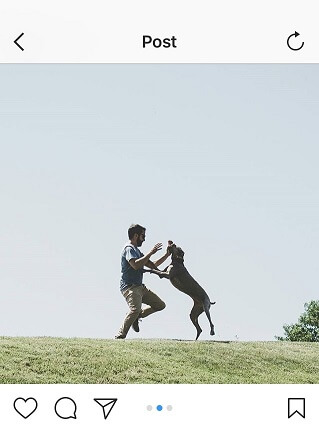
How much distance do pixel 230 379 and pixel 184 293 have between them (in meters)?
1.95

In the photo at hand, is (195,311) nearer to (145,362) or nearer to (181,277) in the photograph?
(181,277)

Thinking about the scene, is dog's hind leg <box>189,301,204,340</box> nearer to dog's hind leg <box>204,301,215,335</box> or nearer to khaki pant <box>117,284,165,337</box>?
dog's hind leg <box>204,301,215,335</box>

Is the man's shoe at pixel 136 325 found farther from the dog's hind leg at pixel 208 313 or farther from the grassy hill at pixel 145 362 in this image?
the dog's hind leg at pixel 208 313

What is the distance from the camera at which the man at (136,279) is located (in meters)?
14.5

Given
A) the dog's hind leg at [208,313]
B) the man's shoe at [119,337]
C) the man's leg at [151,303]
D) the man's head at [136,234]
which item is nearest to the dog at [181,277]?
the dog's hind leg at [208,313]

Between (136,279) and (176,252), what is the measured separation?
3.45ft

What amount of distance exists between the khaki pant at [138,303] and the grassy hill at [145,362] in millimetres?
427

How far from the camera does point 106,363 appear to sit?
13.7 metres

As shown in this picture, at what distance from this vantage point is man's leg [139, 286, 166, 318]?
15.0 m

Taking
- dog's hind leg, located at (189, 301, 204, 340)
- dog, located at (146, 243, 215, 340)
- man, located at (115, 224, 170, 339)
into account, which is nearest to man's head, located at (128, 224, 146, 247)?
man, located at (115, 224, 170, 339)

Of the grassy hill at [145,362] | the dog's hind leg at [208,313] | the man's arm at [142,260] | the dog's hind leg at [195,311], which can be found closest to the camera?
the grassy hill at [145,362]
